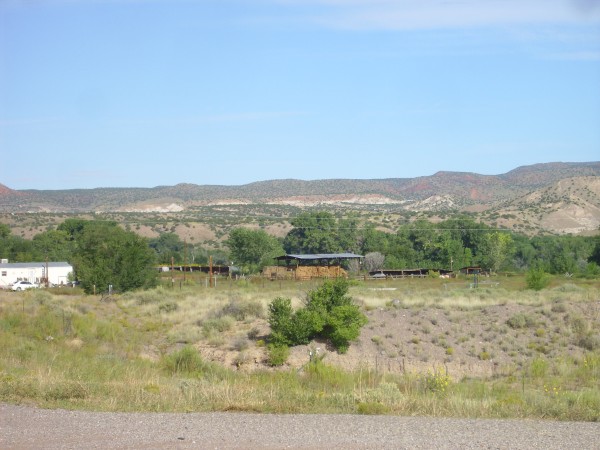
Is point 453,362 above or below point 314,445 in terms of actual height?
below

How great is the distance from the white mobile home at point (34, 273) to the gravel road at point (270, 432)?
246 ft

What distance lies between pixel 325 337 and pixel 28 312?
459 inches

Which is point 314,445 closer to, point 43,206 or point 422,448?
point 422,448

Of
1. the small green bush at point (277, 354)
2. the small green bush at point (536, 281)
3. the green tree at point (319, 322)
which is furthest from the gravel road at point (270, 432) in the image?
the small green bush at point (536, 281)

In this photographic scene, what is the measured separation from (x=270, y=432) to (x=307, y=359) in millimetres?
17307

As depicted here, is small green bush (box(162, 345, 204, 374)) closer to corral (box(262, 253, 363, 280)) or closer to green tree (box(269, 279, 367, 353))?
green tree (box(269, 279, 367, 353))

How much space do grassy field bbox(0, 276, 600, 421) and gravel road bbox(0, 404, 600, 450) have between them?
24.9 inches

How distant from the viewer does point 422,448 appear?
871cm

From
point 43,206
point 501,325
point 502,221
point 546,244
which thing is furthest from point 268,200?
point 501,325

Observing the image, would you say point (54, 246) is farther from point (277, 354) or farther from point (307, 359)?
point (307, 359)

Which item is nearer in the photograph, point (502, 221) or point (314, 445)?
point (314, 445)

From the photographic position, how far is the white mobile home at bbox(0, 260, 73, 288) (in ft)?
269

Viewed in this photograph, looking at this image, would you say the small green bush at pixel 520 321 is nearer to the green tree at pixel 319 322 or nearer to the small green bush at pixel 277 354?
the green tree at pixel 319 322

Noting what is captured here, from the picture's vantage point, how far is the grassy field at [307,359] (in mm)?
11375
